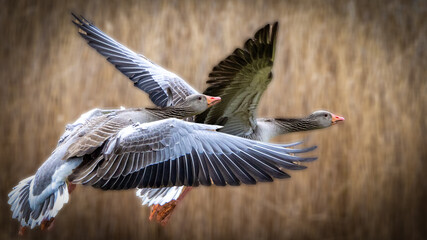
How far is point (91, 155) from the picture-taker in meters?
2.22

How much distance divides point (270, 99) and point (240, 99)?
1.54 meters

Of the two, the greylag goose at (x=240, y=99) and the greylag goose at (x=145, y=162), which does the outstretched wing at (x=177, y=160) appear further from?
the greylag goose at (x=240, y=99)

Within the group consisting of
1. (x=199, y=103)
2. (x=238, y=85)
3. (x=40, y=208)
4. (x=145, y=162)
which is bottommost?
(x=40, y=208)

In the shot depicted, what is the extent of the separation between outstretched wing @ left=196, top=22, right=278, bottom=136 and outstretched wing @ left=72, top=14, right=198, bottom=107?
0.67 feet

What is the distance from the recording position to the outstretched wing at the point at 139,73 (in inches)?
116

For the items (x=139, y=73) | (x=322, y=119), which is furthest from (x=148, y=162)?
(x=322, y=119)

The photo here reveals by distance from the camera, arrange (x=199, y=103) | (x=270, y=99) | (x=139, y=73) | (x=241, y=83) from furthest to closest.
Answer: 1. (x=270, y=99)
2. (x=139, y=73)
3. (x=241, y=83)
4. (x=199, y=103)

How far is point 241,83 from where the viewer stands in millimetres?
2746

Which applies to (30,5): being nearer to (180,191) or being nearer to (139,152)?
(180,191)

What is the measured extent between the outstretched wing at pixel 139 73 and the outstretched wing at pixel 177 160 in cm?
70

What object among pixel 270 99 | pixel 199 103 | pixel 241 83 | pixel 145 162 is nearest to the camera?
pixel 145 162

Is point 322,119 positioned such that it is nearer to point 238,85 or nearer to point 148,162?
point 238,85

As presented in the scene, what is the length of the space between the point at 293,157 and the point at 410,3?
2.98 m

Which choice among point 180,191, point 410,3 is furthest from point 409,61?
point 180,191
